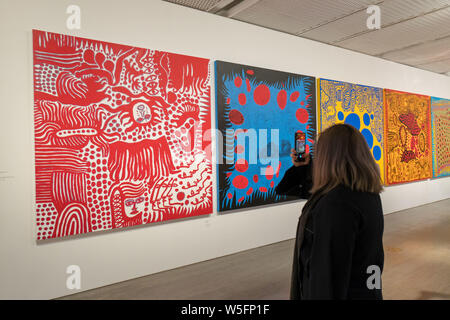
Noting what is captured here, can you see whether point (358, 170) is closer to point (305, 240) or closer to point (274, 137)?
point (305, 240)

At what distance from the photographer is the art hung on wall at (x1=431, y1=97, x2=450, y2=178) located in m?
7.46

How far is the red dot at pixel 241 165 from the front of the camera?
4.18 meters

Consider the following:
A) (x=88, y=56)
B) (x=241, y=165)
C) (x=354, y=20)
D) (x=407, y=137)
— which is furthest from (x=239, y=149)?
(x=407, y=137)

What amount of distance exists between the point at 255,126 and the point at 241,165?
58 centimetres

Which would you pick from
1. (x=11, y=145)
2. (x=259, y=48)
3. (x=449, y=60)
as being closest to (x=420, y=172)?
(x=449, y=60)

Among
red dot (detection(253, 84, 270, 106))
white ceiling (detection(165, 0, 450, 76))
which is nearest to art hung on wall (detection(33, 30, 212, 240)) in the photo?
red dot (detection(253, 84, 270, 106))

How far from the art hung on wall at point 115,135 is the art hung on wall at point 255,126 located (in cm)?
24

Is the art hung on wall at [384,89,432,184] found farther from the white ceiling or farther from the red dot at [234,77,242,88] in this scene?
the red dot at [234,77,242,88]

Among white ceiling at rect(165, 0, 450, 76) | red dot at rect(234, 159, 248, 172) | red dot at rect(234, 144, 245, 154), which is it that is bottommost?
red dot at rect(234, 159, 248, 172)

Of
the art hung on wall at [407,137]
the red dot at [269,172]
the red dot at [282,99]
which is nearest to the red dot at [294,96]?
the red dot at [282,99]

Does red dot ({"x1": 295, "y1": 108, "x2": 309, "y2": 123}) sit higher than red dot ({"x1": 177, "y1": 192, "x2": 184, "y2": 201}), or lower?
higher

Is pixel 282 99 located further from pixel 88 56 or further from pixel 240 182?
pixel 88 56

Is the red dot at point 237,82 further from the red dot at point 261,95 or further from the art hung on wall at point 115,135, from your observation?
the art hung on wall at point 115,135
